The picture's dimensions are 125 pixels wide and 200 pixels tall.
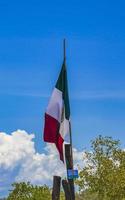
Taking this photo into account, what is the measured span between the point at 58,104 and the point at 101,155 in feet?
179

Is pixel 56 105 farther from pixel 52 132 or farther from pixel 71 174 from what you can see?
pixel 71 174

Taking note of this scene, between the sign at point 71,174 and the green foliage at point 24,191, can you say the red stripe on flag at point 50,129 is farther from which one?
the green foliage at point 24,191

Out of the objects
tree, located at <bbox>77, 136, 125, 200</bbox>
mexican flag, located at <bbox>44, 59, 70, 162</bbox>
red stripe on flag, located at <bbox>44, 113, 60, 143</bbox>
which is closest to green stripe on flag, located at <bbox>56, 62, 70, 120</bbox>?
mexican flag, located at <bbox>44, 59, 70, 162</bbox>

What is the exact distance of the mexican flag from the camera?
22.3 metres

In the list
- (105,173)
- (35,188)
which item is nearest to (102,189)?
(105,173)

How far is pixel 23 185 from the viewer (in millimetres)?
119938

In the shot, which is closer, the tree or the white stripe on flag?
the white stripe on flag

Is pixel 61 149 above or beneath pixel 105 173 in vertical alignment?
beneath

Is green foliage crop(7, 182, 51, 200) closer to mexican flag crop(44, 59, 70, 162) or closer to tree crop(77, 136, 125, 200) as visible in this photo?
tree crop(77, 136, 125, 200)

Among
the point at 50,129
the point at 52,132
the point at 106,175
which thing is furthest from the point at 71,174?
the point at 106,175

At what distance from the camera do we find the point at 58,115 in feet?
73.8

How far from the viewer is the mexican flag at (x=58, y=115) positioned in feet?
73.2

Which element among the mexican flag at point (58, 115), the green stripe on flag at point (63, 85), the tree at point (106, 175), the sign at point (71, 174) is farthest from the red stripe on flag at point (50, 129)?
the tree at point (106, 175)

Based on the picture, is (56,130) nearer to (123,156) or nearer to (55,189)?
(55,189)
